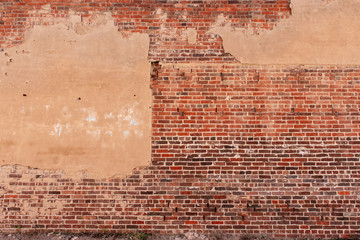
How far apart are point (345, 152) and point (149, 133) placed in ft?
9.89

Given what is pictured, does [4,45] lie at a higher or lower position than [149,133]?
higher

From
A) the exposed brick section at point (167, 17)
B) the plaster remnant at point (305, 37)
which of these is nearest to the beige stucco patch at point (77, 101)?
the exposed brick section at point (167, 17)

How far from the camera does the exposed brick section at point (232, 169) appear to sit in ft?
11.3

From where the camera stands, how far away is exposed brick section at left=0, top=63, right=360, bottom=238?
136 inches

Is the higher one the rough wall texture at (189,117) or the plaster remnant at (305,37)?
the plaster remnant at (305,37)

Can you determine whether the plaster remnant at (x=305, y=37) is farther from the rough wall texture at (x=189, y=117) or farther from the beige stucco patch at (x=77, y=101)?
the beige stucco patch at (x=77, y=101)

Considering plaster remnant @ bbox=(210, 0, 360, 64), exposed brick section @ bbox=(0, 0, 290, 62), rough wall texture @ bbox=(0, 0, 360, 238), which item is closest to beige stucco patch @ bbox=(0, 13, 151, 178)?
rough wall texture @ bbox=(0, 0, 360, 238)

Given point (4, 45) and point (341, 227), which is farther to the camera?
point (4, 45)

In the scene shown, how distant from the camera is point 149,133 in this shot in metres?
Answer: 3.59

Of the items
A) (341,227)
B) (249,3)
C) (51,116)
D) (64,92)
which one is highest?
(249,3)

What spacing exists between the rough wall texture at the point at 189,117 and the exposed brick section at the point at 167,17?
17 mm

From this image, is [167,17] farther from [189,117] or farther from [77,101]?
[77,101]

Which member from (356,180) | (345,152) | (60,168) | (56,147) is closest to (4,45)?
(56,147)

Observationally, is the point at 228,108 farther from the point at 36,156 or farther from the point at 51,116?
the point at 36,156
